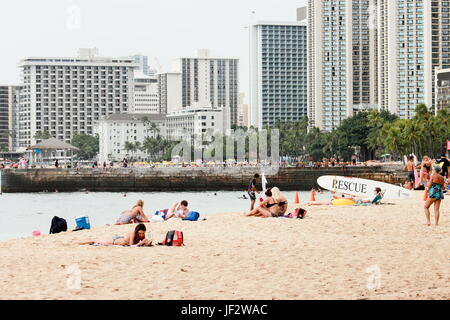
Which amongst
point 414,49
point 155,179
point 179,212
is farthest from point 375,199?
point 414,49

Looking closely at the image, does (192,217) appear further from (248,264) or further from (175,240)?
(248,264)

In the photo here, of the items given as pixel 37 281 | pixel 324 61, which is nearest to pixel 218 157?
pixel 324 61

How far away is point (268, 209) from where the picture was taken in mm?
23281

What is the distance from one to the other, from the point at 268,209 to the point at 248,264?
29.9 ft

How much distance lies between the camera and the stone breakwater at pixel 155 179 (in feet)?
244

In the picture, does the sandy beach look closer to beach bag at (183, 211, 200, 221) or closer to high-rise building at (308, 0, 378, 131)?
beach bag at (183, 211, 200, 221)

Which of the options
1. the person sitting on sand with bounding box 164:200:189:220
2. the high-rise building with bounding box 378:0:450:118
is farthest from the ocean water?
the high-rise building with bounding box 378:0:450:118

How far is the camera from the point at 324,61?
16112cm

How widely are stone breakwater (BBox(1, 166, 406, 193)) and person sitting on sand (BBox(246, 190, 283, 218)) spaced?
49.7 m

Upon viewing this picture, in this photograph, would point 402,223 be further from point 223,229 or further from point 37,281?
point 37,281

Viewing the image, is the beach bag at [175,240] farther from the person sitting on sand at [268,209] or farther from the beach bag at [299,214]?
the beach bag at [299,214]

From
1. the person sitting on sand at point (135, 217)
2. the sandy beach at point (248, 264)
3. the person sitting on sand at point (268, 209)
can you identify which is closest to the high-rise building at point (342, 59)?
the person sitting on sand at point (268, 209)

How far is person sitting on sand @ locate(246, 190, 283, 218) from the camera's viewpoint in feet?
75.7

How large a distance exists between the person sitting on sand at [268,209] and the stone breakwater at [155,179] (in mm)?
49682
